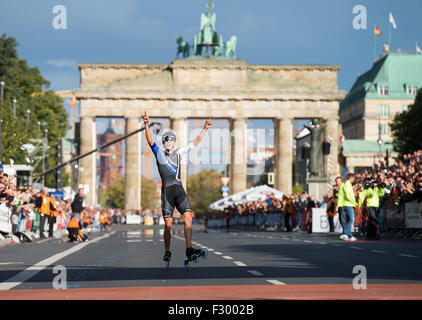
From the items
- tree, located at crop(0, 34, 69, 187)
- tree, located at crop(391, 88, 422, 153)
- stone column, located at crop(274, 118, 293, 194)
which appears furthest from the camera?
stone column, located at crop(274, 118, 293, 194)

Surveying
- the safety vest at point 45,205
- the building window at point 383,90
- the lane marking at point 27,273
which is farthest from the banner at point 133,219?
the lane marking at point 27,273

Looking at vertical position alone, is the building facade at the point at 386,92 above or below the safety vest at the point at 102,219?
above

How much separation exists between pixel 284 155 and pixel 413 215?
80.8 meters

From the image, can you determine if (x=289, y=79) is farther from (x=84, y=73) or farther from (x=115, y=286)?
(x=115, y=286)

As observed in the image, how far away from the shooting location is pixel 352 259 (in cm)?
1736

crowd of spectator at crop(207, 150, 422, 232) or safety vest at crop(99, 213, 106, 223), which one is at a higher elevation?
crowd of spectator at crop(207, 150, 422, 232)

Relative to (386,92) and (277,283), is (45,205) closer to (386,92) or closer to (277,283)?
(277,283)

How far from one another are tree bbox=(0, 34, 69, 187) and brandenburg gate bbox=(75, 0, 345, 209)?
11398 millimetres

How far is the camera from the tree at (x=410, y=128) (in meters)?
76.6

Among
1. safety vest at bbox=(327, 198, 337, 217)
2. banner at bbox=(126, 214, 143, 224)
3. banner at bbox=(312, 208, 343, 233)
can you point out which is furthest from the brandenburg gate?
safety vest at bbox=(327, 198, 337, 217)

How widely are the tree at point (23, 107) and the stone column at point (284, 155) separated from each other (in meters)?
25.8

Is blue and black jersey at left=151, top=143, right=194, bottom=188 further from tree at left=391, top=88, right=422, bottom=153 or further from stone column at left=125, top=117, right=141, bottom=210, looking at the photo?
stone column at left=125, top=117, right=141, bottom=210

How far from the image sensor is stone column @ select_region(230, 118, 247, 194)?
109188 millimetres

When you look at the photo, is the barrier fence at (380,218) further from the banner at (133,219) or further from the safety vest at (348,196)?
the banner at (133,219)
